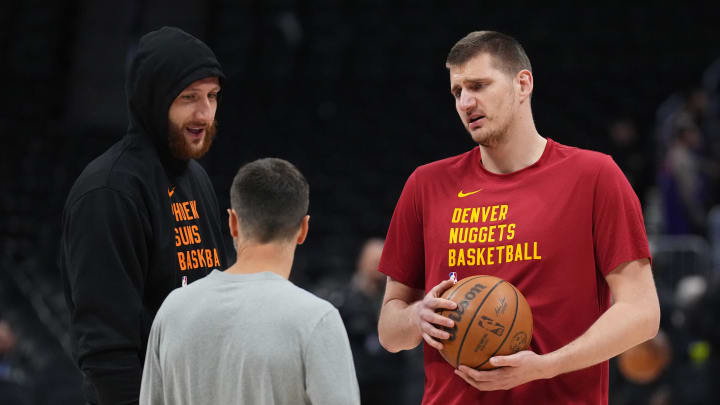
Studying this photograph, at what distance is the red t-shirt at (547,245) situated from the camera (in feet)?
8.78

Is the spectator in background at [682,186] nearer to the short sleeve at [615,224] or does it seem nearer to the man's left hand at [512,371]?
the short sleeve at [615,224]

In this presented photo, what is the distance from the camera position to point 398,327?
9.50 feet

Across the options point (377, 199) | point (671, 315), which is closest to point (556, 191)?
point (671, 315)

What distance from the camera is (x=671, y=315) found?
758 centimetres

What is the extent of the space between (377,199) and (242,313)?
9547mm

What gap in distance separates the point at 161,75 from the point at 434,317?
3.93ft

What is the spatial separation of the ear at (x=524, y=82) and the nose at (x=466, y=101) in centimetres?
17

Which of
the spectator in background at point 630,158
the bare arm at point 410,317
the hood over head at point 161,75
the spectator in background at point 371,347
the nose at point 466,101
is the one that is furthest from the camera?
the spectator in background at point 630,158

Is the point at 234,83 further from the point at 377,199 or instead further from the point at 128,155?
the point at 128,155

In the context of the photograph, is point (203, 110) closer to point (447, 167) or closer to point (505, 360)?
point (447, 167)

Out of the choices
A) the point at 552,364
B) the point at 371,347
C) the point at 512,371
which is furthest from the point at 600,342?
the point at 371,347

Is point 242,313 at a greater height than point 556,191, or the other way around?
point 556,191

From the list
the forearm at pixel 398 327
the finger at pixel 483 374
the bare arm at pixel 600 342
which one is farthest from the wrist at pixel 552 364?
the forearm at pixel 398 327

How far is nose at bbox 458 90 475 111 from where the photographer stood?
281 cm
